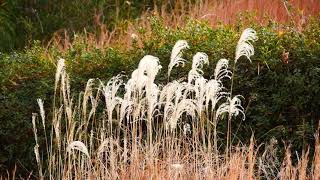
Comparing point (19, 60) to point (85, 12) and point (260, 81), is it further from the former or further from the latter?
point (85, 12)

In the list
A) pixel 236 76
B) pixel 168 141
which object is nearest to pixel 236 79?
pixel 236 76

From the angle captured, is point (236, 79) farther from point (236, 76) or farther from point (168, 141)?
point (168, 141)

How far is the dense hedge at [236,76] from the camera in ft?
18.7

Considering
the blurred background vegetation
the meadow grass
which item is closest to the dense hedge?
the blurred background vegetation

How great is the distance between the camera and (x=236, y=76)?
19.4 ft

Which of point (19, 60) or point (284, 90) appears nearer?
point (284, 90)

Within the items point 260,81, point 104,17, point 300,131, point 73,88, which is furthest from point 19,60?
point 104,17

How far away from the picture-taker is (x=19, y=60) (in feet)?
23.1

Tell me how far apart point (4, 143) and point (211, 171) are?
252 cm

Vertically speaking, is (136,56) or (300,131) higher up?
(136,56)

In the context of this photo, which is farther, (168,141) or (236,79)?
(236,79)

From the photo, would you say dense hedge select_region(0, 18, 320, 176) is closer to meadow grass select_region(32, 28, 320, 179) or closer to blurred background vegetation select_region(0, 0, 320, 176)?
blurred background vegetation select_region(0, 0, 320, 176)

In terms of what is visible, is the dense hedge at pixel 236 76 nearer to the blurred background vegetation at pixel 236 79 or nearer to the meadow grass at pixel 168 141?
the blurred background vegetation at pixel 236 79

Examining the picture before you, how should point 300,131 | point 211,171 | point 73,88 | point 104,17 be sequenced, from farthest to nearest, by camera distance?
1. point 104,17
2. point 73,88
3. point 300,131
4. point 211,171
